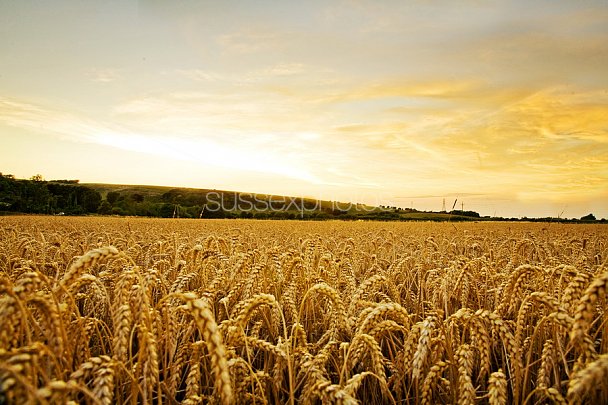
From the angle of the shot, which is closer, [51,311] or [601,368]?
[601,368]

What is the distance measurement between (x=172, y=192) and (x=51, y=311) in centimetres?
13184

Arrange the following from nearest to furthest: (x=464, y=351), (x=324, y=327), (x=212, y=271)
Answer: (x=464, y=351) < (x=324, y=327) < (x=212, y=271)

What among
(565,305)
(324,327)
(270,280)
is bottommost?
(324,327)

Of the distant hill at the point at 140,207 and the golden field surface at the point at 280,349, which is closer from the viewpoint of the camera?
the golden field surface at the point at 280,349

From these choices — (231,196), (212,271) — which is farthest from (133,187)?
(212,271)

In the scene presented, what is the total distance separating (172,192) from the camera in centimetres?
12512

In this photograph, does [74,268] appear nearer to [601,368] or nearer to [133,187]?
[601,368]

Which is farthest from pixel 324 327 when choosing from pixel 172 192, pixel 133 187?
pixel 133 187

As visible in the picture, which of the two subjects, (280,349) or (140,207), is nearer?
(280,349)

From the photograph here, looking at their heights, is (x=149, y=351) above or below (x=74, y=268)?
below

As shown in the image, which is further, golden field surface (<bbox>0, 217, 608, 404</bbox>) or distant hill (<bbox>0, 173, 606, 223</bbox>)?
distant hill (<bbox>0, 173, 606, 223</bbox>)

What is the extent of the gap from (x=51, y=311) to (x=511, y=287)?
9.53 feet

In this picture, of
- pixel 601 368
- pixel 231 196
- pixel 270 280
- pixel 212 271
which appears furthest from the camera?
pixel 231 196

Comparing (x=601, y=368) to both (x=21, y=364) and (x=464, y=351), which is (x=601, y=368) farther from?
(x=21, y=364)
